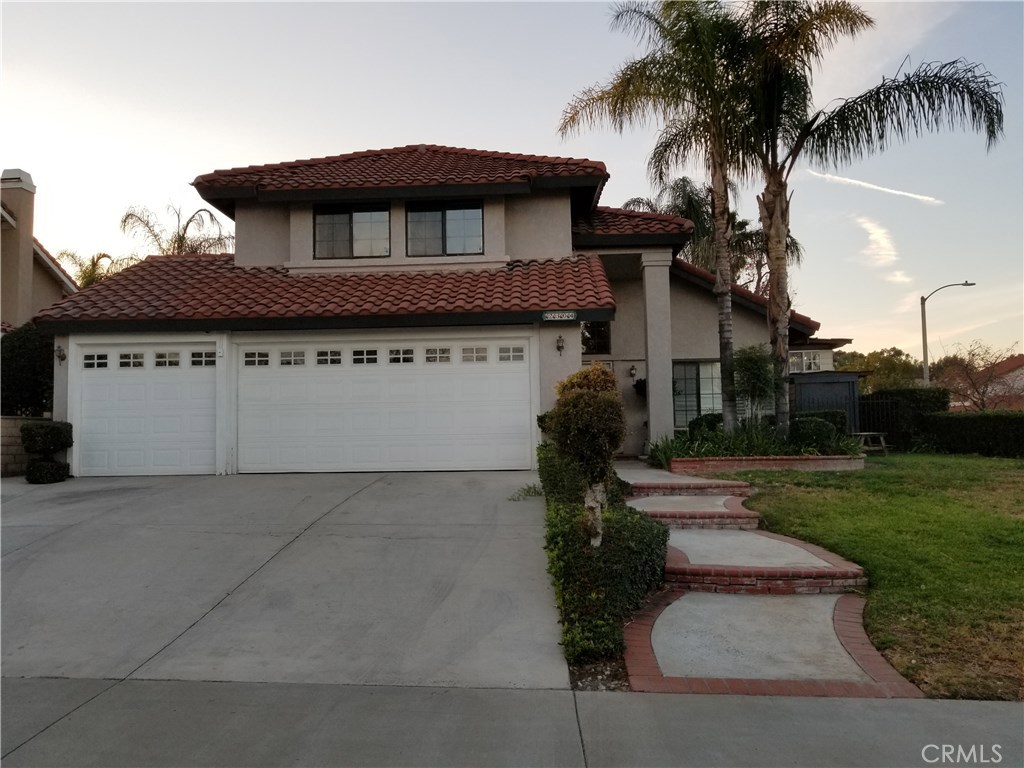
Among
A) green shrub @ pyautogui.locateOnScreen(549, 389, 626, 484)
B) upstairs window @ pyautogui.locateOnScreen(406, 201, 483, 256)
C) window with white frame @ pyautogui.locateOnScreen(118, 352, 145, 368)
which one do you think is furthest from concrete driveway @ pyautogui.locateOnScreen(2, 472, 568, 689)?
upstairs window @ pyautogui.locateOnScreen(406, 201, 483, 256)

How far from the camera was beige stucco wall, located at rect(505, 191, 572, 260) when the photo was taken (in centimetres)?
1390

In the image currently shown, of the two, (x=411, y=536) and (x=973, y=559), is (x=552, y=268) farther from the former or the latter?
(x=973, y=559)

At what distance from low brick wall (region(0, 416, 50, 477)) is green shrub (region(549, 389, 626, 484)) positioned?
1059 centimetres

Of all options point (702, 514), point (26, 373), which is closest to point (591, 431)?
point (702, 514)

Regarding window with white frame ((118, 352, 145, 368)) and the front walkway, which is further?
window with white frame ((118, 352, 145, 368))

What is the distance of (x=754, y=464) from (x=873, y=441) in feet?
27.0

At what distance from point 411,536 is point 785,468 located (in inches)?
282

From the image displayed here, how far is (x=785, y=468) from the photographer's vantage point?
11.8 m

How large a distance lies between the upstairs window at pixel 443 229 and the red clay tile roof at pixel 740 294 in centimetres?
452

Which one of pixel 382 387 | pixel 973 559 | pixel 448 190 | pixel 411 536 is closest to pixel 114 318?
pixel 382 387

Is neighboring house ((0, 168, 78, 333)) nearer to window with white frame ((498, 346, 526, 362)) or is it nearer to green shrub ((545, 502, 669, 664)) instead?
window with white frame ((498, 346, 526, 362))

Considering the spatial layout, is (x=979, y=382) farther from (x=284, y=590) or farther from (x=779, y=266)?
(x=284, y=590)

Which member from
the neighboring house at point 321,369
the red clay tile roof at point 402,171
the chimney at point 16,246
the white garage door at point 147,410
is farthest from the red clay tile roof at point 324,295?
the chimney at point 16,246

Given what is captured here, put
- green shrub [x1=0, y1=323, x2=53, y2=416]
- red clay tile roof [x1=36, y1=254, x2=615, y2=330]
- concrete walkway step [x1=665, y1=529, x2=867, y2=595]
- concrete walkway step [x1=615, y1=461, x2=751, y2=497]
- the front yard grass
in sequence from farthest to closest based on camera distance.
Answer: green shrub [x1=0, y1=323, x2=53, y2=416], red clay tile roof [x1=36, y1=254, x2=615, y2=330], concrete walkway step [x1=615, y1=461, x2=751, y2=497], concrete walkway step [x1=665, y1=529, x2=867, y2=595], the front yard grass
